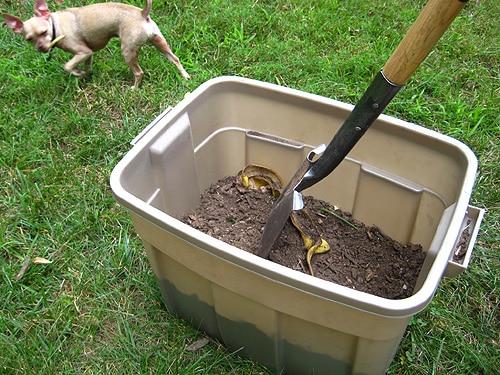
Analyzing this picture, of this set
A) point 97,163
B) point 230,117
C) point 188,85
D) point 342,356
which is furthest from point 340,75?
point 342,356

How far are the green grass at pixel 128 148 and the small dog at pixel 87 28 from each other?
16 cm

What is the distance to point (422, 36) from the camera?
3.15ft

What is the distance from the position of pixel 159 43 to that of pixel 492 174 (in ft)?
4.34

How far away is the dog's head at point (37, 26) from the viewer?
1.96 meters

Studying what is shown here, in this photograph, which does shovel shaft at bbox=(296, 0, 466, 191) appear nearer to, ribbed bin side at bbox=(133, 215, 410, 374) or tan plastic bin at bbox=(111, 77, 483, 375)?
tan plastic bin at bbox=(111, 77, 483, 375)

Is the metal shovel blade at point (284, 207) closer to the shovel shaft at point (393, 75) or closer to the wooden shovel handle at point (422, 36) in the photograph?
the shovel shaft at point (393, 75)

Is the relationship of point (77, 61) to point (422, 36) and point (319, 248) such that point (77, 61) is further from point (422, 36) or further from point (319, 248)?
point (422, 36)

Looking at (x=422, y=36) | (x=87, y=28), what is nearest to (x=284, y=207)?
(x=422, y=36)

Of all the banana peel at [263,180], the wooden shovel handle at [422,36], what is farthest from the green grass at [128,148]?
the wooden shovel handle at [422,36]

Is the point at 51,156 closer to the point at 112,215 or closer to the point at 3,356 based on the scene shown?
the point at 112,215

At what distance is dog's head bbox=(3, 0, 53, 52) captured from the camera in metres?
1.96

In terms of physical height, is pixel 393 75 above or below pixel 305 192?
above

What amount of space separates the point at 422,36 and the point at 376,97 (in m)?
0.16

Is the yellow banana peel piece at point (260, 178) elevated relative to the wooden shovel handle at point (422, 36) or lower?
lower
